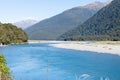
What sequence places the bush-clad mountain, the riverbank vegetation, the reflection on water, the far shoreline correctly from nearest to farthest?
1. the riverbank vegetation
2. the reflection on water
3. the far shoreline
4. the bush-clad mountain

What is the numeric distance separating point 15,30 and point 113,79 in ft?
446

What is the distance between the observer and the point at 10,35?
16550cm

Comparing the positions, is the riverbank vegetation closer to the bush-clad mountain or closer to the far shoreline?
the far shoreline

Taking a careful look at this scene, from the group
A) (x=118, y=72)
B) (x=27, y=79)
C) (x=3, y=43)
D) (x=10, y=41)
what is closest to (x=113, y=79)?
(x=118, y=72)

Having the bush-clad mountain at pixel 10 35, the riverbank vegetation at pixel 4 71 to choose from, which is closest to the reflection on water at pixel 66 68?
the riverbank vegetation at pixel 4 71

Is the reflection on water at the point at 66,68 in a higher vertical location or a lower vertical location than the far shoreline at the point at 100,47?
lower

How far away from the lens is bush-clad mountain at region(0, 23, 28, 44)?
509 ft

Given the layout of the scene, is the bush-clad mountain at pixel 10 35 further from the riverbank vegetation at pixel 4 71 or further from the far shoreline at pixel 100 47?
the riverbank vegetation at pixel 4 71

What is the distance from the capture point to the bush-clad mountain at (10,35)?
155 metres

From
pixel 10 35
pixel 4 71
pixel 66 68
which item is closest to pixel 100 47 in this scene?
pixel 66 68

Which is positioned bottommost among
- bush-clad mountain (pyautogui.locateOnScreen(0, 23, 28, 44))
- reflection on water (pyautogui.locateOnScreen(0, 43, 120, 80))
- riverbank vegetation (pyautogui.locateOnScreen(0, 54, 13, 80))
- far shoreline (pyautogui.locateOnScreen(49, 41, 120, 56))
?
reflection on water (pyautogui.locateOnScreen(0, 43, 120, 80))

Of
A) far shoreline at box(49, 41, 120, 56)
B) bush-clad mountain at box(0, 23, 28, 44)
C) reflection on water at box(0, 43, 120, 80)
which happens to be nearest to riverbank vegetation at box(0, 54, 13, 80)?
reflection on water at box(0, 43, 120, 80)

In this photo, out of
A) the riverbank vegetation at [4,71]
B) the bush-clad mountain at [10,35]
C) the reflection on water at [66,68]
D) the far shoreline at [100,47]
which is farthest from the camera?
the bush-clad mountain at [10,35]

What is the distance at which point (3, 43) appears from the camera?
156500 millimetres
